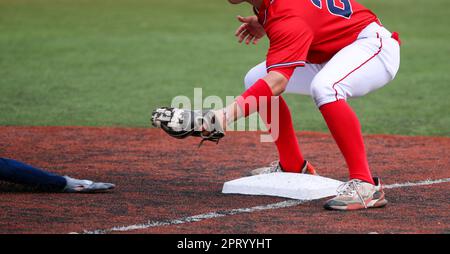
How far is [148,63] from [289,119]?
6.22 meters

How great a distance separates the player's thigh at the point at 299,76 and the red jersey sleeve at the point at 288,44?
563 millimetres

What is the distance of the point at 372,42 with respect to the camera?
199 inches

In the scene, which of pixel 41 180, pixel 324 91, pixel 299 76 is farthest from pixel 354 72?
pixel 41 180

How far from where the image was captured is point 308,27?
15.9ft

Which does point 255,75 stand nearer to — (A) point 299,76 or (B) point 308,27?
(A) point 299,76

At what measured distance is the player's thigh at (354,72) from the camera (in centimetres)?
480

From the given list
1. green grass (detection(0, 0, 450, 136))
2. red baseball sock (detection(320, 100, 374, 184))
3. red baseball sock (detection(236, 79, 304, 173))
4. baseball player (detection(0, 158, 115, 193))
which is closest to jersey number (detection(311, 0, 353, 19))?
red baseball sock (detection(320, 100, 374, 184))

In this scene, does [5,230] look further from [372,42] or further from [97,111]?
[97,111]

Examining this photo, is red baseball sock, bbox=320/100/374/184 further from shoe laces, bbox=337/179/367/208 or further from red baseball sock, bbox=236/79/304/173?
red baseball sock, bbox=236/79/304/173

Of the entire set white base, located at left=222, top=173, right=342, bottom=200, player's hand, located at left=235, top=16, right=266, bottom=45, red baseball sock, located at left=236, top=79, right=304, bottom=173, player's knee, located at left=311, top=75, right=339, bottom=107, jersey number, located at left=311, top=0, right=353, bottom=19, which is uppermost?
jersey number, located at left=311, top=0, right=353, bottom=19

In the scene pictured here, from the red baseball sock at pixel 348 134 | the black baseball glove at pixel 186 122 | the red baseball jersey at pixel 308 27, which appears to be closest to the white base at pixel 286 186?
the red baseball sock at pixel 348 134

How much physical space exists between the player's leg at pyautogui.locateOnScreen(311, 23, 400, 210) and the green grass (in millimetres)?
2928

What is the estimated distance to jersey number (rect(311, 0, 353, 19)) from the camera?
4.97 m

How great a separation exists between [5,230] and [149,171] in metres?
1.91
